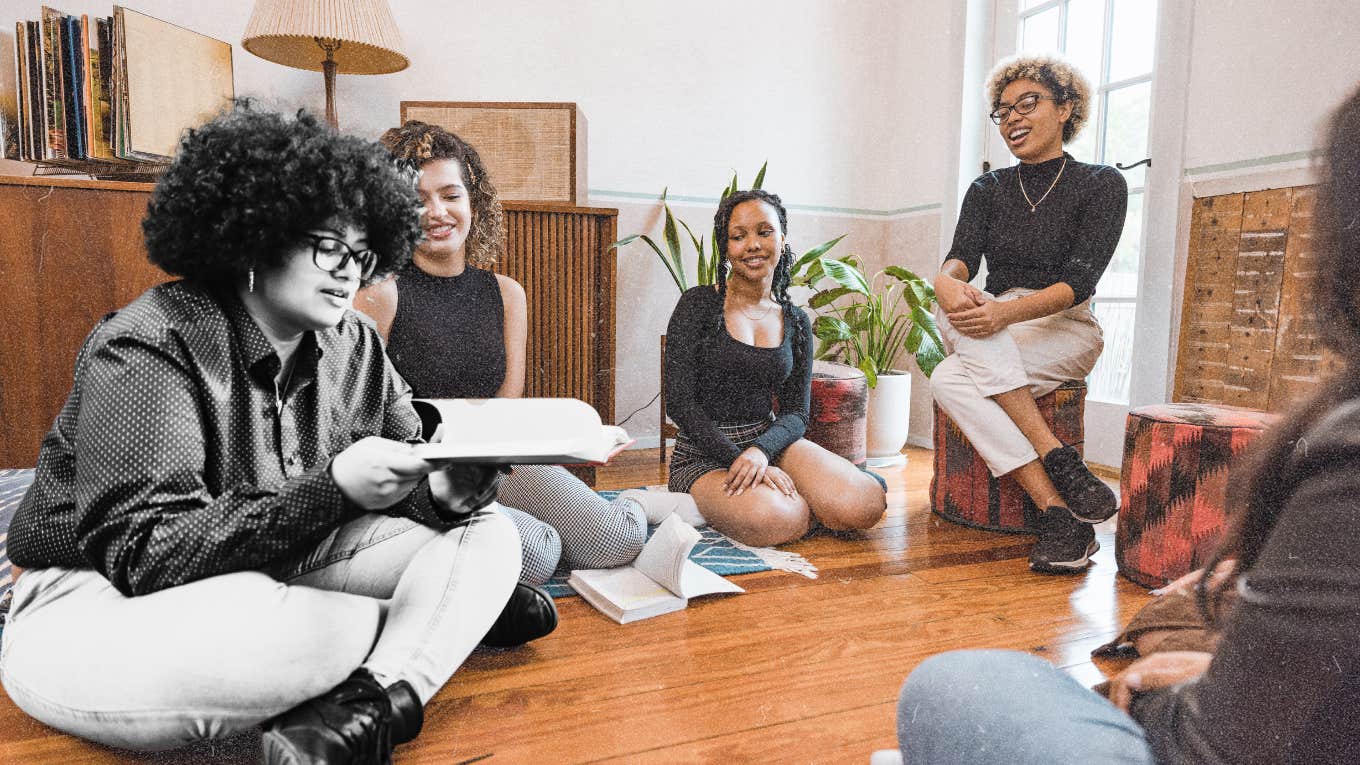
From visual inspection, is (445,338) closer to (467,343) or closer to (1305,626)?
(467,343)

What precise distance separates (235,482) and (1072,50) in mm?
3112

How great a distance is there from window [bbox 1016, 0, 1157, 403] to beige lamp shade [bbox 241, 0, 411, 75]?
2139 mm

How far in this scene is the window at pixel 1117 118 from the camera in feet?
8.58

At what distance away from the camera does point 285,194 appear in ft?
3.02

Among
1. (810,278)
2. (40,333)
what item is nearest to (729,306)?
(810,278)

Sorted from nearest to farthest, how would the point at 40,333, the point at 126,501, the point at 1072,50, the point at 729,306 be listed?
the point at 126,501, the point at 40,333, the point at 729,306, the point at 1072,50

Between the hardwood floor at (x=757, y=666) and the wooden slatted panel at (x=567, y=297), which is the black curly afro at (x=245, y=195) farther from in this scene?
the wooden slatted panel at (x=567, y=297)

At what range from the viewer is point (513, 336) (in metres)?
1.89

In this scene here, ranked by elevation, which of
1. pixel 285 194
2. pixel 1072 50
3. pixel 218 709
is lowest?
pixel 218 709

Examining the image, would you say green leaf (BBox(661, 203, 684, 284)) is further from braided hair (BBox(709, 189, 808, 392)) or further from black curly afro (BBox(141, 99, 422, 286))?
black curly afro (BBox(141, 99, 422, 286))

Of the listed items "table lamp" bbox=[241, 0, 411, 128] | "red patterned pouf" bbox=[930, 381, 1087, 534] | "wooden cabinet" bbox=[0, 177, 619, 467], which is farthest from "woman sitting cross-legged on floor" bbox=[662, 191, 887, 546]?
"wooden cabinet" bbox=[0, 177, 619, 467]

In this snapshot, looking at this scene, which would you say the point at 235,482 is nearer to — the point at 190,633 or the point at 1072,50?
the point at 190,633

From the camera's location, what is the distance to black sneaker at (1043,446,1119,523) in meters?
1.82

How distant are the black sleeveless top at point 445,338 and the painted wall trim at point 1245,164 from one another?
201cm
